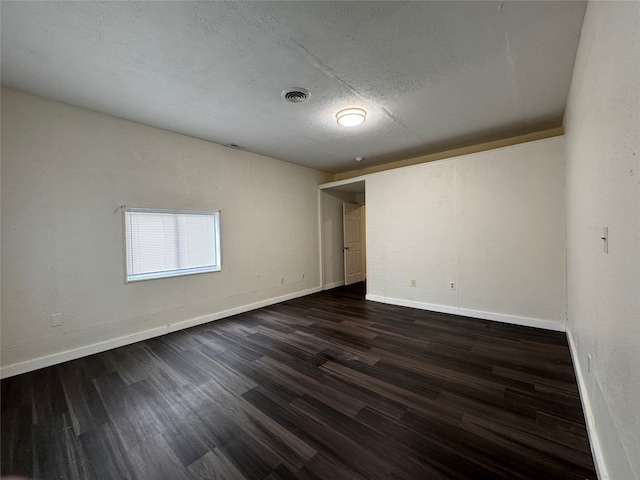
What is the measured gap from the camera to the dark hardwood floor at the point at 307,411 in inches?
54.2

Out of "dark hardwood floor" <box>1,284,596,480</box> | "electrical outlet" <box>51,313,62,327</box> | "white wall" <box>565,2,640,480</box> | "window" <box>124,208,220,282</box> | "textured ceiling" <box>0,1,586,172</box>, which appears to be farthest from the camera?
"window" <box>124,208,220,282</box>

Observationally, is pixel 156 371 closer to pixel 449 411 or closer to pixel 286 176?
pixel 449 411

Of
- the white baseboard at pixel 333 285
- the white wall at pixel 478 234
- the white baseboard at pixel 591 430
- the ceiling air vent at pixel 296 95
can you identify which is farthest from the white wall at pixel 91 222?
the white baseboard at pixel 591 430

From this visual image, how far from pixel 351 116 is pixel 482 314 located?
3.29 m

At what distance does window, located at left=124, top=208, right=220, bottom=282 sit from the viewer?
3109 mm

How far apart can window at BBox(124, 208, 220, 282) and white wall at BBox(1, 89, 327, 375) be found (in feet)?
0.36

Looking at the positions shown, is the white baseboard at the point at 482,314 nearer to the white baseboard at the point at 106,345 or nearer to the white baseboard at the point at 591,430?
the white baseboard at the point at 591,430

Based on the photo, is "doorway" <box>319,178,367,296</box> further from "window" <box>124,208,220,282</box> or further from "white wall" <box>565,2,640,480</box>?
"white wall" <box>565,2,640,480</box>

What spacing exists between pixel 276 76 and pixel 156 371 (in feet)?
9.75

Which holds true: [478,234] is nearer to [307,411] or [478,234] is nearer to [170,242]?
[307,411]

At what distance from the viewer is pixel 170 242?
347cm

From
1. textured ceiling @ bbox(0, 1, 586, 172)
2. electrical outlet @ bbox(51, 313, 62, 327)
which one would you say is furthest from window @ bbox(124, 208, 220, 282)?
textured ceiling @ bbox(0, 1, 586, 172)

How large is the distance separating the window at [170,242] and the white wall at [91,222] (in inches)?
4.3

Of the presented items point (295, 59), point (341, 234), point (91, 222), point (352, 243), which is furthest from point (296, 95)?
point (352, 243)
